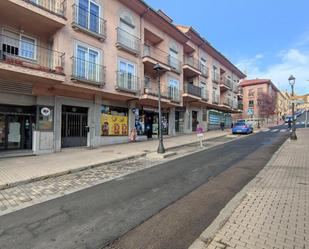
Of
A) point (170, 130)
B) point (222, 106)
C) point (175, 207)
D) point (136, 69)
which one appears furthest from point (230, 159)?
point (222, 106)

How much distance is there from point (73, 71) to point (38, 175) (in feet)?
25.4

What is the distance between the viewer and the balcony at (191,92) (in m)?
24.8

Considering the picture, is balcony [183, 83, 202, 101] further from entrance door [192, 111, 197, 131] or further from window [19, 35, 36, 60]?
window [19, 35, 36, 60]

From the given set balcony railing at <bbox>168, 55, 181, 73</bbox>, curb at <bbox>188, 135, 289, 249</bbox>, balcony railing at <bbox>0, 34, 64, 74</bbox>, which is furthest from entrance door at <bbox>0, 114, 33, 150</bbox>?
balcony railing at <bbox>168, 55, 181, 73</bbox>

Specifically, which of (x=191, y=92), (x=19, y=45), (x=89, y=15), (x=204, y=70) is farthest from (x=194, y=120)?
(x=19, y=45)

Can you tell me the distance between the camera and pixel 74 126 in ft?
50.3

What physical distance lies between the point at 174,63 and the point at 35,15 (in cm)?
1499

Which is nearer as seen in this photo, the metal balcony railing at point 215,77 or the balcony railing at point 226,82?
the metal balcony railing at point 215,77

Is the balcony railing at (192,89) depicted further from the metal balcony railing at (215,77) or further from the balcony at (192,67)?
the metal balcony railing at (215,77)

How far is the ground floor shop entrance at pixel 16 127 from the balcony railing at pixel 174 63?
14.6 m

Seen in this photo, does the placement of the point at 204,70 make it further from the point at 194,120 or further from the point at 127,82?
Result: the point at 127,82

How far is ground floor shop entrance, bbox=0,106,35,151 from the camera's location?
12258 millimetres

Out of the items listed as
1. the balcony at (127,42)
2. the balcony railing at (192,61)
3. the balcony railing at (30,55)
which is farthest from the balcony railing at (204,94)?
the balcony railing at (30,55)

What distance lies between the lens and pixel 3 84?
11547 mm
